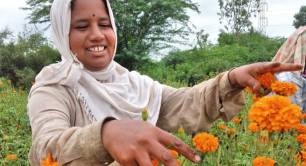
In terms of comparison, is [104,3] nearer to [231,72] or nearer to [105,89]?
[105,89]

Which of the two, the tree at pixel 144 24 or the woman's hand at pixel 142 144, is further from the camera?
the tree at pixel 144 24

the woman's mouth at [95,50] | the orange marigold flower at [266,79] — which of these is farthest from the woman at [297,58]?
the orange marigold flower at [266,79]

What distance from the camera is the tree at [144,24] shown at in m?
13.0

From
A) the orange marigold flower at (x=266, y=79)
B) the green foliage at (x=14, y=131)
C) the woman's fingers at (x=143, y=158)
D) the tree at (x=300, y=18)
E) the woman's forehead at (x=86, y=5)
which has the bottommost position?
the green foliage at (x=14, y=131)

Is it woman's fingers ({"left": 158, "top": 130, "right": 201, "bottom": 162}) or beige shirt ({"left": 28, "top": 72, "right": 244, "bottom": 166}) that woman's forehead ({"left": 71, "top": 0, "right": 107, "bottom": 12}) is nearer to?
beige shirt ({"left": 28, "top": 72, "right": 244, "bottom": 166})

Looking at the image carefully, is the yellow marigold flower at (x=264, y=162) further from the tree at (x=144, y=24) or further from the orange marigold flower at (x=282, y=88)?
the tree at (x=144, y=24)

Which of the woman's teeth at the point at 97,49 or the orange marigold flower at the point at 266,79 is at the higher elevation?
the woman's teeth at the point at 97,49

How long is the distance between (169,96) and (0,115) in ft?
14.7

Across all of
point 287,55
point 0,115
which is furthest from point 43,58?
point 287,55

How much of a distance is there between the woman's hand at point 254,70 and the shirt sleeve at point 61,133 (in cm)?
53

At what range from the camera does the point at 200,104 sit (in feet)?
6.23

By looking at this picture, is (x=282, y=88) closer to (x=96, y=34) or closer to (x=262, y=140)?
(x=262, y=140)

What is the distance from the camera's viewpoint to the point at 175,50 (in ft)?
43.8

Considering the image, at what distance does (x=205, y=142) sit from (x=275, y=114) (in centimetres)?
44
